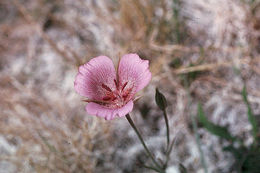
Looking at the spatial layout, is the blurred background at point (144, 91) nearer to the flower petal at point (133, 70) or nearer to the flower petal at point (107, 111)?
the flower petal at point (133, 70)

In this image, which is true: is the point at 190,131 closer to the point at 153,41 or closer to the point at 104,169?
the point at 104,169

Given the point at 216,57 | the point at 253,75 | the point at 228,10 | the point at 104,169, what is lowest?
the point at 104,169

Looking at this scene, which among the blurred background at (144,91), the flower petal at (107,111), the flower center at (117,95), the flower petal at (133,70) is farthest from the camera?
the blurred background at (144,91)

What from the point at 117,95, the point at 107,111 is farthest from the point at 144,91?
the point at 107,111

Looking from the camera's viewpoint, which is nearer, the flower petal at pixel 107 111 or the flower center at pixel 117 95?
the flower petal at pixel 107 111

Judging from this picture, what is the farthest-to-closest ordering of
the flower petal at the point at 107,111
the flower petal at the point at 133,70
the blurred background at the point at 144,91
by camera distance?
1. the blurred background at the point at 144,91
2. the flower petal at the point at 133,70
3. the flower petal at the point at 107,111

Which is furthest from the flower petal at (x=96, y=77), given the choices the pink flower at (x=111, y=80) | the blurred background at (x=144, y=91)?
the blurred background at (x=144, y=91)

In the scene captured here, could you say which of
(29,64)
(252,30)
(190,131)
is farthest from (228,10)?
(29,64)

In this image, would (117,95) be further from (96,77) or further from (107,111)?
(107,111)

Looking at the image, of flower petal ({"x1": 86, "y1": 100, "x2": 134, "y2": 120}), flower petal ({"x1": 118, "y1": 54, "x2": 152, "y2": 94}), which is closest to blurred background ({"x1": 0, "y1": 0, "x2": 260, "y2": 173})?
flower petal ({"x1": 118, "y1": 54, "x2": 152, "y2": 94})
